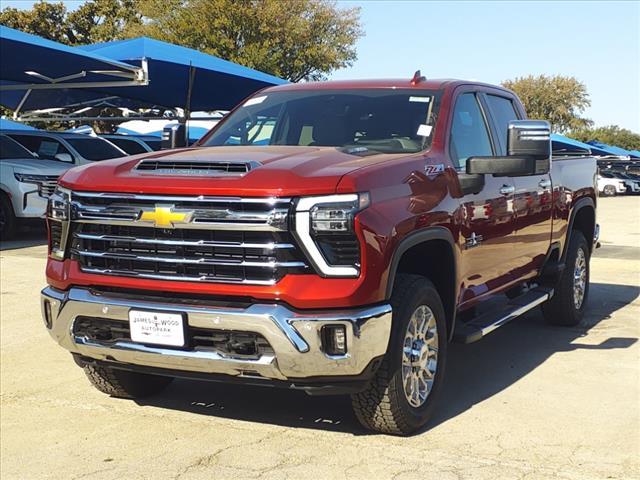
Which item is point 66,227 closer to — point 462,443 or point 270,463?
point 270,463

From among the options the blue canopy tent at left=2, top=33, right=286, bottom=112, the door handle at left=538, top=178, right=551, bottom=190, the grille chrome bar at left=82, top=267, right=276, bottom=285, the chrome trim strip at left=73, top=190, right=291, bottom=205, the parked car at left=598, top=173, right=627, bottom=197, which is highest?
the blue canopy tent at left=2, top=33, right=286, bottom=112

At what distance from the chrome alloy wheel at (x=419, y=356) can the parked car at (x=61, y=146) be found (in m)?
11.1

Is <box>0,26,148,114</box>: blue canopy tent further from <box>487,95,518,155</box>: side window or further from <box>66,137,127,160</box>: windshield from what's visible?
<box>487,95,518,155</box>: side window

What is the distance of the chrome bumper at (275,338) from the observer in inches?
151

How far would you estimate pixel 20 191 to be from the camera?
13312mm

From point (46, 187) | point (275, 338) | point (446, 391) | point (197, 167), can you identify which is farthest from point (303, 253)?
point (46, 187)

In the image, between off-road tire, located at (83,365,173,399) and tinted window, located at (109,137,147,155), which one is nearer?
off-road tire, located at (83,365,173,399)

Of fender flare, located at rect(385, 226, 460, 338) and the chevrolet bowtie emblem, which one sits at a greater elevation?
the chevrolet bowtie emblem

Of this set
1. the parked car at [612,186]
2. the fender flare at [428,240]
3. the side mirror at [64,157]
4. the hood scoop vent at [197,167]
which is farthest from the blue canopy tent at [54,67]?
the parked car at [612,186]

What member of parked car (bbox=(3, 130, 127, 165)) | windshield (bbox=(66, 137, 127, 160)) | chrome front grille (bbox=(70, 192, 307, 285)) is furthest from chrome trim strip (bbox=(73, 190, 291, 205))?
windshield (bbox=(66, 137, 127, 160))

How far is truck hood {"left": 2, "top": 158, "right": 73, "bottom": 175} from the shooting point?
13.5 meters

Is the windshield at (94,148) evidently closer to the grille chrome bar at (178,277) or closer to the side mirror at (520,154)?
the grille chrome bar at (178,277)

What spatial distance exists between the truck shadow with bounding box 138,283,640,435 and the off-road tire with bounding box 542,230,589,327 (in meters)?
0.12

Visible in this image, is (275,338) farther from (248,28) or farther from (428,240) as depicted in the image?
(248,28)
